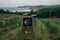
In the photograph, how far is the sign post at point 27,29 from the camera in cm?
354

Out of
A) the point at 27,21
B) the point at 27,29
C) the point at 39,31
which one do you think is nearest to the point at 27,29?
the point at 27,29

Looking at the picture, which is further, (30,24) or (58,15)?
(58,15)

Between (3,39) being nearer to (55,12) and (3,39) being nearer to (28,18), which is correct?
(28,18)

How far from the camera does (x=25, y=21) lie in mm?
3562

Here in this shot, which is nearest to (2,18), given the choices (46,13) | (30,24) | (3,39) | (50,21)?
(50,21)

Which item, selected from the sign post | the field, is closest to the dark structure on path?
the sign post

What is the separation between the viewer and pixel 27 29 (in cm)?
360

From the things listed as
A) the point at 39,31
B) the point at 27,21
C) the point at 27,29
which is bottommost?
the point at 39,31

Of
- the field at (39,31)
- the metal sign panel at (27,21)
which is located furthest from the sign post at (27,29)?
the field at (39,31)

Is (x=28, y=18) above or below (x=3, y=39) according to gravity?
above

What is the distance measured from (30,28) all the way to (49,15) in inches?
155

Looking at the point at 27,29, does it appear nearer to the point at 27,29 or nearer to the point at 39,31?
the point at 27,29

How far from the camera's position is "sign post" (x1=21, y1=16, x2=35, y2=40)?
11.6ft

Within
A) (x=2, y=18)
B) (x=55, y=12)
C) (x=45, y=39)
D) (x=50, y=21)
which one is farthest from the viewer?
(x=2, y=18)
